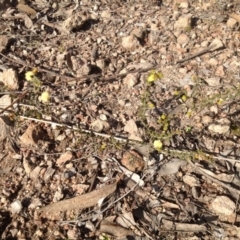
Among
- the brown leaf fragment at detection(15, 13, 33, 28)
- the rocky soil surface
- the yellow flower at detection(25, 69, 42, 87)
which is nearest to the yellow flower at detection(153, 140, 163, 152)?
the rocky soil surface

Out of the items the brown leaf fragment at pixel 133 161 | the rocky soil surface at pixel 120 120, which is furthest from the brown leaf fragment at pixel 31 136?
the brown leaf fragment at pixel 133 161

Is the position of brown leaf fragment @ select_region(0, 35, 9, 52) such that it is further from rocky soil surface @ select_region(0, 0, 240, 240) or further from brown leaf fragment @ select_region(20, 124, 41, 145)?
brown leaf fragment @ select_region(20, 124, 41, 145)

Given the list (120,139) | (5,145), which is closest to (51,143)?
(5,145)

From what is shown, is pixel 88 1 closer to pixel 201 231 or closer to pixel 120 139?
pixel 120 139

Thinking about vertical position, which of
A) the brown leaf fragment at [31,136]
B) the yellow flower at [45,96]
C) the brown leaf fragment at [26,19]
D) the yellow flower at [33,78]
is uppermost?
the brown leaf fragment at [26,19]

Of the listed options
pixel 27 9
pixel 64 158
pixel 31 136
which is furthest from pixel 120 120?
pixel 27 9

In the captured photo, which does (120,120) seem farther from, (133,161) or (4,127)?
(4,127)

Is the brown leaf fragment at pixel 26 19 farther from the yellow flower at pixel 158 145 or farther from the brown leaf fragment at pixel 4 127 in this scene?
the yellow flower at pixel 158 145
